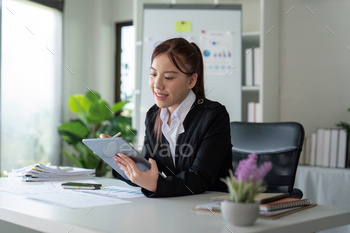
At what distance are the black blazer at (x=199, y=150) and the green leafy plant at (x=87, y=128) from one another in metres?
2.11

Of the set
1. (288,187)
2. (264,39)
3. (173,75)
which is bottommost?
(288,187)

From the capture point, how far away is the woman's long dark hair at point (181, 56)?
1.51 m

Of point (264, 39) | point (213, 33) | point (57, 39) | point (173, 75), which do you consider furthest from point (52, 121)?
point (173, 75)

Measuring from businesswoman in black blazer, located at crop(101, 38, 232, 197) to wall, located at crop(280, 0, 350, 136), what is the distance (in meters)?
1.57

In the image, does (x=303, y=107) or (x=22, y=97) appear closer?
(x=303, y=107)

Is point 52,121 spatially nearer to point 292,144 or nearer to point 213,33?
point 213,33

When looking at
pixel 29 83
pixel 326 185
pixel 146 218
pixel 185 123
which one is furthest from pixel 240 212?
pixel 29 83

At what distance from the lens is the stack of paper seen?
159cm

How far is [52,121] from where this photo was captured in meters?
3.98

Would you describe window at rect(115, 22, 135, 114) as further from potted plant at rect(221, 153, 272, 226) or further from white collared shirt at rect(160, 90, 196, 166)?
potted plant at rect(221, 153, 272, 226)

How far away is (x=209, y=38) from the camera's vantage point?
123 inches

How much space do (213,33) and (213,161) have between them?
6.10 feet

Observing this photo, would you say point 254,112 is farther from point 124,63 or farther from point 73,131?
point 124,63

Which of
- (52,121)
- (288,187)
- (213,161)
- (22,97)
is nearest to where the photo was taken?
(213,161)
